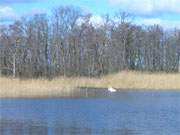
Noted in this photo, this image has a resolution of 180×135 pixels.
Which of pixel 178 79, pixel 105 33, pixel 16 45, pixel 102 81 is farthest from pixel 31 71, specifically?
pixel 178 79

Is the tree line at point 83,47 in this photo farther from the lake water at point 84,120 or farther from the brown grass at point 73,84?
the lake water at point 84,120

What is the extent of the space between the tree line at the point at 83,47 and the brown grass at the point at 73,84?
16689 mm

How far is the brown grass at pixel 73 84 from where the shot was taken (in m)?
35.7

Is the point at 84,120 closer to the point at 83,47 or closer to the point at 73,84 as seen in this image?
the point at 73,84

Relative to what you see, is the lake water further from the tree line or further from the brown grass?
the tree line

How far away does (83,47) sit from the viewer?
66.2m

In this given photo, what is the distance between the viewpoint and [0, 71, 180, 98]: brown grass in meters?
35.7

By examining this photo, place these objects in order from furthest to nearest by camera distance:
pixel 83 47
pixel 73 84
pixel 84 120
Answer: pixel 83 47 → pixel 73 84 → pixel 84 120

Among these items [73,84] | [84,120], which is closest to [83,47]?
[73,84]

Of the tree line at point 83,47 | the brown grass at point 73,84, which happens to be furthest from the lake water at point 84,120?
the tree line at point 83,47

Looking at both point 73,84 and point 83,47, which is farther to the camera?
point 83,47

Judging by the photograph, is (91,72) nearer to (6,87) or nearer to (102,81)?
(102,81)

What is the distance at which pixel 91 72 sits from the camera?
64.1 metres

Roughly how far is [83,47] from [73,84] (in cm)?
2231
